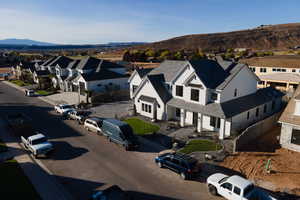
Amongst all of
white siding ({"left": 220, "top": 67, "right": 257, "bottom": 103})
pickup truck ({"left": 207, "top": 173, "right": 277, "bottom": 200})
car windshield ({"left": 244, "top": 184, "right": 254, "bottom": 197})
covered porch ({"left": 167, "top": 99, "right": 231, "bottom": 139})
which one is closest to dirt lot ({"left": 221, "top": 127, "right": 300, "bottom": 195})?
pickup truck ({"left": 207, "top": 173, "right": 277, "bottom": 200})

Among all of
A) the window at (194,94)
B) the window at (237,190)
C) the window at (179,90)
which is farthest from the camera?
the window at (179,90)

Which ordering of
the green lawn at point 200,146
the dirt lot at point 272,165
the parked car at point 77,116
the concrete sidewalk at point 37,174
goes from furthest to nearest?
the parked car at point 77,116, the green lawn at point 200,146, the dirt lot at point 272,165, the concrete sidewalk at point 37,174

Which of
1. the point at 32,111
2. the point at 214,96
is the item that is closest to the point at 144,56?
the point at 32,111

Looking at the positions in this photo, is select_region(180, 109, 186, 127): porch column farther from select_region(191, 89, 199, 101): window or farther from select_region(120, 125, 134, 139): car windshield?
select_region(120, 125, 134, 139): car windshield

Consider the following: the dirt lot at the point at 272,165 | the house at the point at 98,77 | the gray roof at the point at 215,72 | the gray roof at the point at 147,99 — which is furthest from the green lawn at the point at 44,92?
the dirt lot at the point at 272,165

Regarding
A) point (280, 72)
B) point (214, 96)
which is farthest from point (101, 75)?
point (280, 72)

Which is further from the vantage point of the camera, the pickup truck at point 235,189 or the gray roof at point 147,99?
the gray roof at point 147,99

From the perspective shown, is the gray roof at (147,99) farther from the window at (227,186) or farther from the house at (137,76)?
the window at (227,186)
